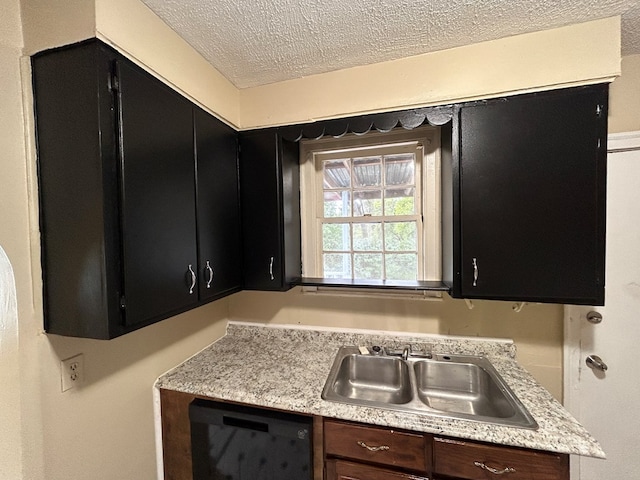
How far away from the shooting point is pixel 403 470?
1.08 meters

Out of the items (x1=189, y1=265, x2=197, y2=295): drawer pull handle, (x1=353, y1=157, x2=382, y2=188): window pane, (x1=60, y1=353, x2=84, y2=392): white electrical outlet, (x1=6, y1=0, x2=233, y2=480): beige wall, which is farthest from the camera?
(x1=353, y1=157, x2=382, y2=188): window pane

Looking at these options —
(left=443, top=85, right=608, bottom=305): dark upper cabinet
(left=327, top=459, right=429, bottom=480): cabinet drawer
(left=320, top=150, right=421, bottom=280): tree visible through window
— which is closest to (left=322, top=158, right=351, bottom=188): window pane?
(left=320, top=150, right=421, bottom=280): tree visible through window

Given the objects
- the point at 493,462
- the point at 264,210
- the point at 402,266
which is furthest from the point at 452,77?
the point at 493,462

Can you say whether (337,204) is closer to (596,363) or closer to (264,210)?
(264,210)

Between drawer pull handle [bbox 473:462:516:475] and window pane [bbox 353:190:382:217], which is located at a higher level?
window pane [bbox 353:190:382:217]

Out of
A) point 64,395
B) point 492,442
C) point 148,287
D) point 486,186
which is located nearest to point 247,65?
point 148,287

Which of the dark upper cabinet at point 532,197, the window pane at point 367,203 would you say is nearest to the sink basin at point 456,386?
the dark upper cabinet at point 532,197

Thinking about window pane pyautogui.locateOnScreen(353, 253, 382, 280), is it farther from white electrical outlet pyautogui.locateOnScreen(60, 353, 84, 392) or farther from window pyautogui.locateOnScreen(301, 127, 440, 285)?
→ white electrical outlet pyautogui.locateOnScreen(60, 353, 84, 392)

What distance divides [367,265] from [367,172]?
0.61 meters

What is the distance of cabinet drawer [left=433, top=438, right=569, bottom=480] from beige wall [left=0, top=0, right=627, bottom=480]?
2.13 feet

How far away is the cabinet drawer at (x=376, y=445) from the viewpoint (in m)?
1.05

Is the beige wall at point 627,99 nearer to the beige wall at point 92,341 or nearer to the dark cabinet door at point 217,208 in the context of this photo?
the beige wall at point 92,341

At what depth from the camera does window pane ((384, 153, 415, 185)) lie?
5.61 ft

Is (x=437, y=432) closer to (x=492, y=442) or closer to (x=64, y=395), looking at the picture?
(x=492, y=442)
